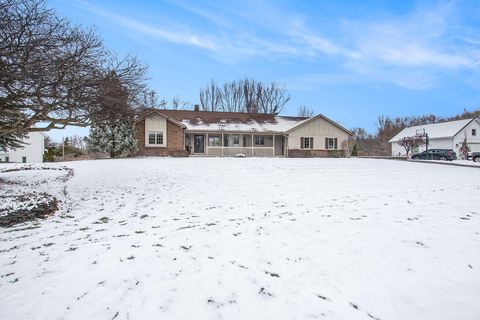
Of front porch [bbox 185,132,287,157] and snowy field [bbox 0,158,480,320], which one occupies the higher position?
front porch [bbox 185,132,287,157]

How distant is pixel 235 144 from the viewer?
104 ft

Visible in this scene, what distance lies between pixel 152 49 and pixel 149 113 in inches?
484

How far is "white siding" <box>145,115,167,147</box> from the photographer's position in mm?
27281

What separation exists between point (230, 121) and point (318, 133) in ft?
33.0

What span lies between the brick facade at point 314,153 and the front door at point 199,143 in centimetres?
959

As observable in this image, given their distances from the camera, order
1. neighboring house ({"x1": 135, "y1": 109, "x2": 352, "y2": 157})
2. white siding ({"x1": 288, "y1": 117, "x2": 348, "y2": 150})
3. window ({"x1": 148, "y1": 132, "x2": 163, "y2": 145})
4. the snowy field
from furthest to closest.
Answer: white siding ({"x1": 288, "y1": 117, "x2": 348, "y2": 150})
neighboring house ({"x1": 135, "y1": 109, "x2": 352, "y2": 157})
window ({"x1": 148, "y1": 132, "x2": 163, "y2": 145})
the snowy field


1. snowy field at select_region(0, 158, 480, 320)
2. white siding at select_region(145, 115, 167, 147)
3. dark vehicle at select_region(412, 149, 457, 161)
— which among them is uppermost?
white siding at select_region(145, 115, 167, 147)

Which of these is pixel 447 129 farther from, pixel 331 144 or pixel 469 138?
pixel 331 144

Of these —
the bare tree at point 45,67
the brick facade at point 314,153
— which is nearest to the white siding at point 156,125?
the brick facade at point 314,153

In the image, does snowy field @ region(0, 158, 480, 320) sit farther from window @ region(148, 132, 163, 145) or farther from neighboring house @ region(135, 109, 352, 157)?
neighboring house @ region(135, 109, 352, 157)

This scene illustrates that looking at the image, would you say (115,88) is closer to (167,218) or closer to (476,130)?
(167,218)

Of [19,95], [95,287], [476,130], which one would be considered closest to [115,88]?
[19,95]

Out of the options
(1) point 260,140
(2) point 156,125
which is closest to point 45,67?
(2) point 156,125

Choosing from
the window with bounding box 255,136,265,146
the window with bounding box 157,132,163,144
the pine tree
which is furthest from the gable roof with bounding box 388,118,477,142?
the pine tree
